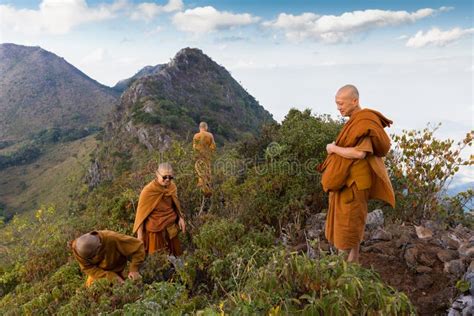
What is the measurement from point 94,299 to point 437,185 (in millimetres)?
4543

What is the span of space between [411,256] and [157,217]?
2913mm

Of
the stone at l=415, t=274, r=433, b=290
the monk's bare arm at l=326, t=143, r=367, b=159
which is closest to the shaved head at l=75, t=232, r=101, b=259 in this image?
the monk's bare arm at l=326, t=143, r=367, b=159

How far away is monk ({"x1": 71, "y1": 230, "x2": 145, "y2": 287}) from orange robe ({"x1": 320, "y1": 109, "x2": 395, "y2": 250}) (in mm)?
1891

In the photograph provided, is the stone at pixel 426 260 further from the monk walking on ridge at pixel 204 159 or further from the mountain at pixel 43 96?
the mountain at pixel 43 96

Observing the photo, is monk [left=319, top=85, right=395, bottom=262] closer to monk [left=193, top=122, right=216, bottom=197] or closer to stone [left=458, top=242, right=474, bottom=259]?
stone [left=458, top=242, right=474, bottom=259]

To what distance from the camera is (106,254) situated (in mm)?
3586

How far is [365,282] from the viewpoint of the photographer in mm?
1806

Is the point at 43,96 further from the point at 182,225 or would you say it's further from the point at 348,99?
the point at 348,99

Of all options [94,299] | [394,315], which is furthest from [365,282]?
[94,299]

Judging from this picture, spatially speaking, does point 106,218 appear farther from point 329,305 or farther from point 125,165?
point 125,165

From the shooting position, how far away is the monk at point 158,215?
477cm

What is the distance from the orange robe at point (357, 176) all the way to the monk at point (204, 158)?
11.2 feet

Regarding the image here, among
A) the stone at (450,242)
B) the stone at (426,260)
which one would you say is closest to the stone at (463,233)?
the stone at (450,242)

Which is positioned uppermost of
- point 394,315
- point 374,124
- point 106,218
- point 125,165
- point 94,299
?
point 374,124
